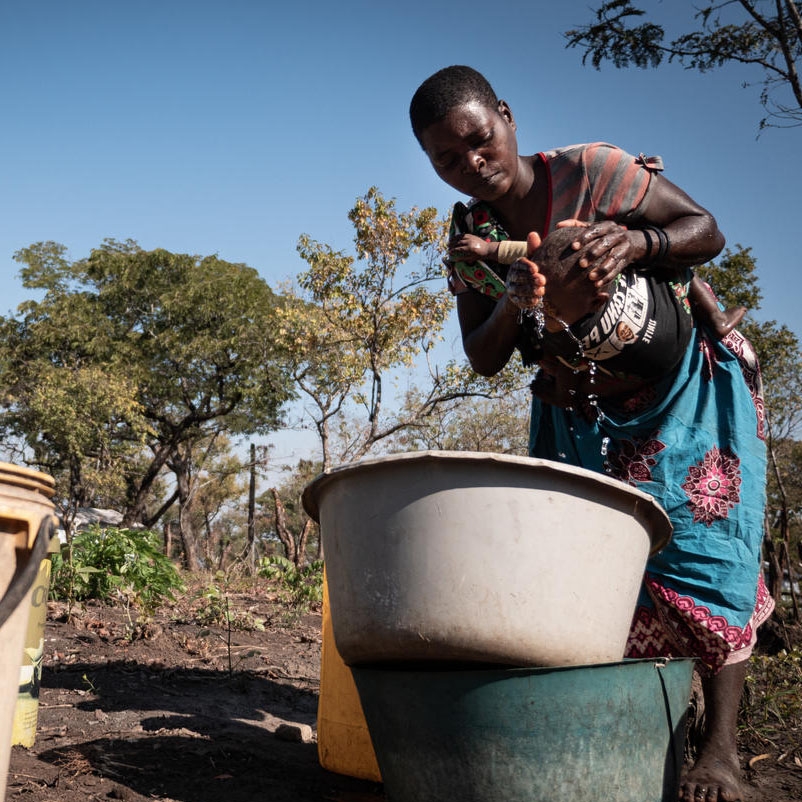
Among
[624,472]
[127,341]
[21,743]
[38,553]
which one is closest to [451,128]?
[624,472]

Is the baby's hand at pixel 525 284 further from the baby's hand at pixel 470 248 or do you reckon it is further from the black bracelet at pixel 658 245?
the black bracelet at pixel 658 245

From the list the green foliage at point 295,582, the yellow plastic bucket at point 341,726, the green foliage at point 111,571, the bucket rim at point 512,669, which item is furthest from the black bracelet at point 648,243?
the green foliage at point 295,582

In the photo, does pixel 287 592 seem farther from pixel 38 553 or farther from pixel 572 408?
pixel 38 553

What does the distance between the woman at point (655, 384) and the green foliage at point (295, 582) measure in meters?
3.46

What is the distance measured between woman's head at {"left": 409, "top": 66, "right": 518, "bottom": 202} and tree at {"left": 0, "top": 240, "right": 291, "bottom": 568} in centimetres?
1748

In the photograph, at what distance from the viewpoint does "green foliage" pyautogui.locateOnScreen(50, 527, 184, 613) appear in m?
4.64

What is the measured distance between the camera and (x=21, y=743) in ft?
7.33

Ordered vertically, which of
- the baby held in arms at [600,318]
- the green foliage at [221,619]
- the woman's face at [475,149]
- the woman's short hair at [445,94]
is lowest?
the green foliage at [221,619]

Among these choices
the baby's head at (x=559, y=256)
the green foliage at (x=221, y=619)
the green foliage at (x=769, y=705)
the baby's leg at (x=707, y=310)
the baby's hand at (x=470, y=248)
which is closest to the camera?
the baby's head at (x=559, y=256)

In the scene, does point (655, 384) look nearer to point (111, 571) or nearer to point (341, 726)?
point (341, 726)

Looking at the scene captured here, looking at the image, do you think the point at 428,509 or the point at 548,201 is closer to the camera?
the point at 428,509

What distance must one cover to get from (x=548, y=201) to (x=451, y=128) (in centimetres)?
34

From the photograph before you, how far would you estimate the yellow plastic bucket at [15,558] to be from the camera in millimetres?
1322

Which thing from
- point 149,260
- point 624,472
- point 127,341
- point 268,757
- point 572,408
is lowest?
point 268,757
